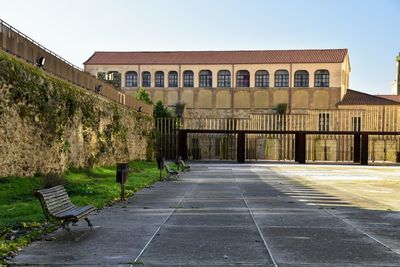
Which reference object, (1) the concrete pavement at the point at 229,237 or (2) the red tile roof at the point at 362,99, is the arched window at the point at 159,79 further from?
(1) the concrete pavement at the point at 229,237

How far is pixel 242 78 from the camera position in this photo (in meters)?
75.9

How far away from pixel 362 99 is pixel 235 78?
17.2 m

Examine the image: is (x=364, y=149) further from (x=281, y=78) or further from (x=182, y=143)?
(x=281, y=78)

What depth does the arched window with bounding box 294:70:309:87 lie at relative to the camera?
242 feet

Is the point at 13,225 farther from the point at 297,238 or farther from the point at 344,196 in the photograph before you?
the point at 344,196

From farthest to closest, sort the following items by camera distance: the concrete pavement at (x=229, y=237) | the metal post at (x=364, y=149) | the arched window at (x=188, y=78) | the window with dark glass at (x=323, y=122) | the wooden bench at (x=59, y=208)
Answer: the arched window at (x=188, y=78) < the window with dark glass at (x=323, y=122) < the metal post at (x=364, y=149) < the wooden bench at (x=59, y=208) < the concrete pavement at (x=229, y=237)

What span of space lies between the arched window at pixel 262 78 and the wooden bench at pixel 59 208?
66123 millimetres

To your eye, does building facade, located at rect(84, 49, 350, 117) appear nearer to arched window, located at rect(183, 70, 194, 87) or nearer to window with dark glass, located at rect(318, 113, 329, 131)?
arched window, located at rect(183, 70, 194, 87)

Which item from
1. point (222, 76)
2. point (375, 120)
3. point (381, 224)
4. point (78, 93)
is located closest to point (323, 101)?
point (375, 120)

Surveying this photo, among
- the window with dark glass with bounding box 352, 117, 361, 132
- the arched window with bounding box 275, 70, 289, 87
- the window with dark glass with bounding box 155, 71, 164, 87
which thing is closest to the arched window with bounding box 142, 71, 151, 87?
the window with dark glass with bounding box 155, 71, 164, 87

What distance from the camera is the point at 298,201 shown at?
15391 millimetres

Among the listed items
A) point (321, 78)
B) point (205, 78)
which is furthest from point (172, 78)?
point (321, 78)

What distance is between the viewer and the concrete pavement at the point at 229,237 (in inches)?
289

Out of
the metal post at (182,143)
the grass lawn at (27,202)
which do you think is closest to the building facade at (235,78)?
the metal post at (182,143)
